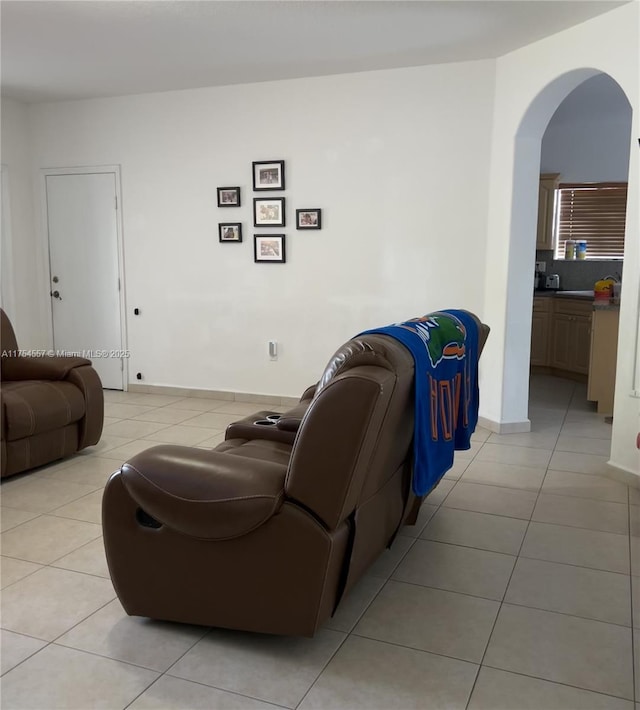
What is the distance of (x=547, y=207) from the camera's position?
300 inches

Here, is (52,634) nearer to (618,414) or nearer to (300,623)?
(300,623)

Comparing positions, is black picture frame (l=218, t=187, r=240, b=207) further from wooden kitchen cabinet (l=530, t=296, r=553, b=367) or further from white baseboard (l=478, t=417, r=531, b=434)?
wooden kitchen cabinet (l=530, t=296, r=553, b=367)

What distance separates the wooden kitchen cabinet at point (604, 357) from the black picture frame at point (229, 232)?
3.09 m

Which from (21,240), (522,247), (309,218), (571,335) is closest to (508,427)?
(522,247)

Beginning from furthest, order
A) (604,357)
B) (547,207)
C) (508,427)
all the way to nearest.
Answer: (547,207) < (604,357) < (508,427)

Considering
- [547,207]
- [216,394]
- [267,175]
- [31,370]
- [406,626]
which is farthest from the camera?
[547,207]

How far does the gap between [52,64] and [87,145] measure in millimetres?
1330

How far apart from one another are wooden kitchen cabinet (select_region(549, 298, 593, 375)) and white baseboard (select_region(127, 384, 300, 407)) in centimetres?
300

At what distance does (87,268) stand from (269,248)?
199 cm

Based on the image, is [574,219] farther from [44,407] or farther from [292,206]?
[44,407]

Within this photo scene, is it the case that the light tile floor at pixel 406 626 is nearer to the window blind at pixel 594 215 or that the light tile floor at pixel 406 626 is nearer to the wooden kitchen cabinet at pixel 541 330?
the wooden kitchen cabinet at pixel 541 330

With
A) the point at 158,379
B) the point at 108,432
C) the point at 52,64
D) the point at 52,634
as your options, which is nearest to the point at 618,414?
the point at 52,634

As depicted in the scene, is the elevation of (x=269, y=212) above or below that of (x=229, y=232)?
above

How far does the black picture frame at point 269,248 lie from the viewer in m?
5.68
